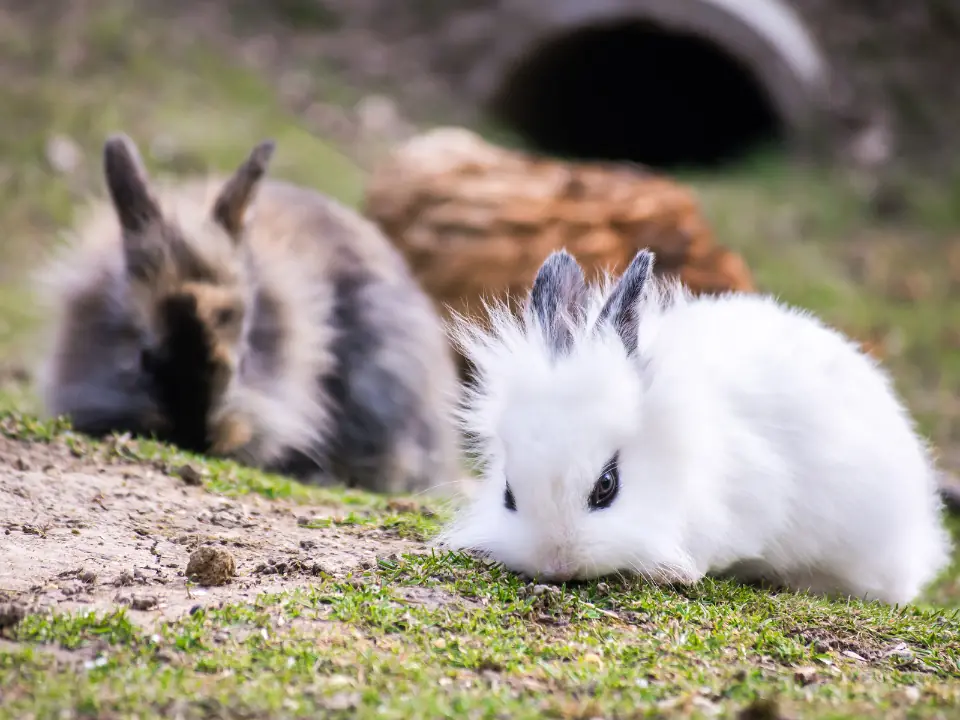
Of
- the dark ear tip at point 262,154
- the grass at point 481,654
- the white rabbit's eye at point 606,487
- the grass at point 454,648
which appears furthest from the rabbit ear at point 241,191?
the white rabbit's eye at point 606,487

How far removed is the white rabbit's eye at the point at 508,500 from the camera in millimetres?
3336

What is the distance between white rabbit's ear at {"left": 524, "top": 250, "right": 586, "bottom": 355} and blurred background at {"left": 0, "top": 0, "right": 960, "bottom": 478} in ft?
15.4

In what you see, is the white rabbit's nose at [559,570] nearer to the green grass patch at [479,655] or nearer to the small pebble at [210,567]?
the green grass patch at [479,655]

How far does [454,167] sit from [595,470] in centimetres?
466

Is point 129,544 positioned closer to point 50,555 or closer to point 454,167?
point 50,555

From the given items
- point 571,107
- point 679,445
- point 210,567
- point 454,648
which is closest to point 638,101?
point 571,107

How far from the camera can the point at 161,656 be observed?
2643 mm

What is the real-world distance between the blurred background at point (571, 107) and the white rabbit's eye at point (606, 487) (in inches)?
192

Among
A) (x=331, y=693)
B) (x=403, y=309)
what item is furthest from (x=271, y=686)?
(x=403, y=309)

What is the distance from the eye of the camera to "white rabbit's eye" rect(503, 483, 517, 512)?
3.34 metres

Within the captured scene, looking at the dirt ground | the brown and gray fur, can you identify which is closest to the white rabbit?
the dirt ground

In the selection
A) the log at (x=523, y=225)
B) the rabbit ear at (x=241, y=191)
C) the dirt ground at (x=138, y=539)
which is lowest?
the dirt ground at (x=138, y=539)

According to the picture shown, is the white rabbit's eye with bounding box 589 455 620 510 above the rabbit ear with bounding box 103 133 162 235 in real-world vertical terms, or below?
below

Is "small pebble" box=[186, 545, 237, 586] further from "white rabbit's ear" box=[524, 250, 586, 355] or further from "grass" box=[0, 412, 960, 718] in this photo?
"white rabbit's ear" box=[524, 250, 586, 355]
